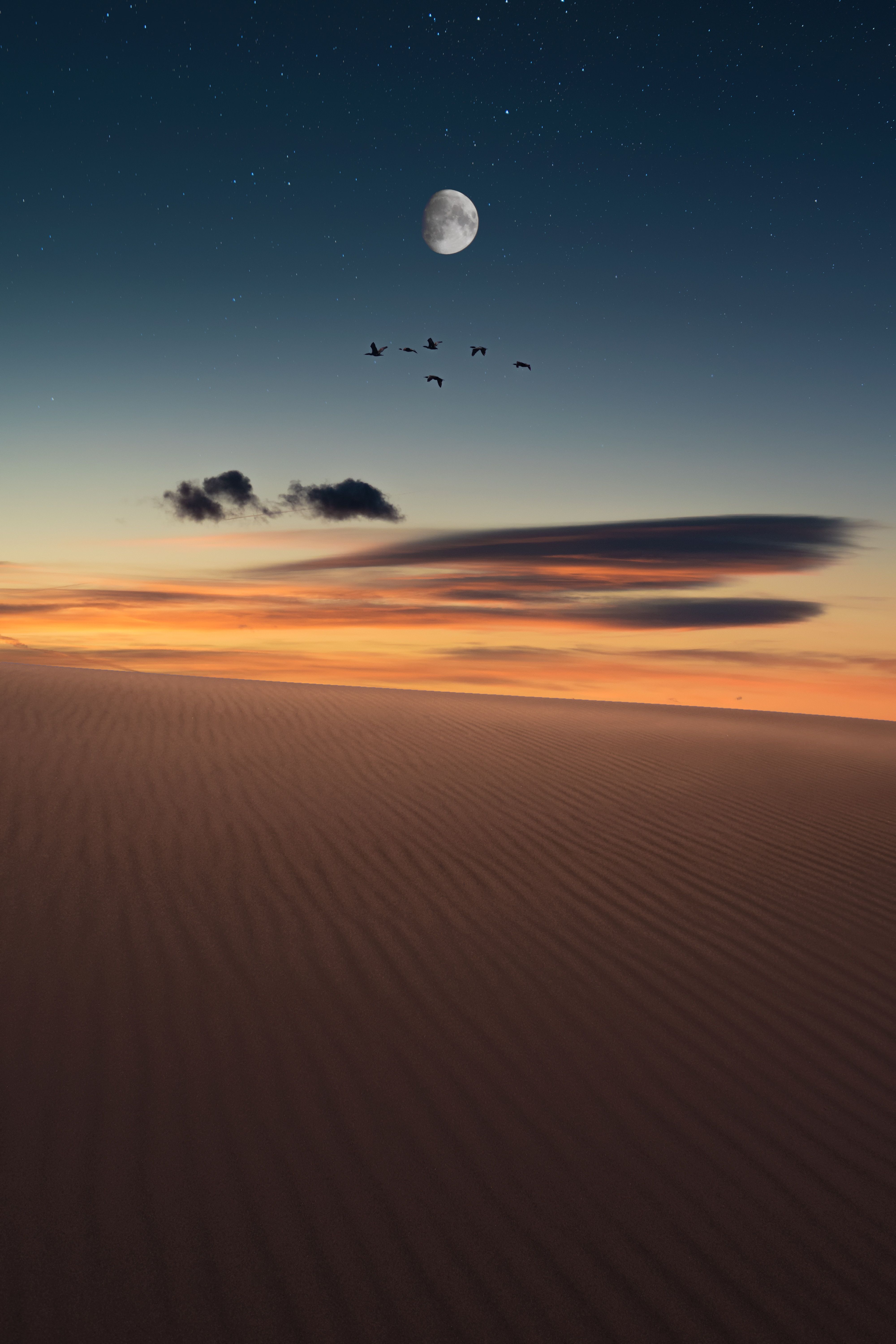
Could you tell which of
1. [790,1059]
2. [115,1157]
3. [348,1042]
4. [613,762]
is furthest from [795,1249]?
[613,762]

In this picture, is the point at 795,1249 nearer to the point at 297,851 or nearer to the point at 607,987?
the point at 607,987

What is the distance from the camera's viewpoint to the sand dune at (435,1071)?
10.1ft

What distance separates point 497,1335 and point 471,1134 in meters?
0.94

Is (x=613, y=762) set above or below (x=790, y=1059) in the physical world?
above

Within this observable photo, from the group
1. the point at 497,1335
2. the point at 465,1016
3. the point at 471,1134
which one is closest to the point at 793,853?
the point at 465,1016

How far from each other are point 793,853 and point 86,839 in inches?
276

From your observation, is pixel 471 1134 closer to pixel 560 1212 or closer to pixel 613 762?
pixel 560 1212

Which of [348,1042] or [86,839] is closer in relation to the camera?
[348,1042]

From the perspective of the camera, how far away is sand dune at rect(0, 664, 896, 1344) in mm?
3070

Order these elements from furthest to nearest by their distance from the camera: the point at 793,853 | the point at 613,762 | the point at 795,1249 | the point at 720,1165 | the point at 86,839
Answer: the point at 613,762 < the point at 793,853 < the point at 86,839 < the point at 720,1165 < the point at 795,1249

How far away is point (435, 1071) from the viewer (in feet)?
13.9

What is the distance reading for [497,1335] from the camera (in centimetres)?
291

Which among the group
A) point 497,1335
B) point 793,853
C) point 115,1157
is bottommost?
point 497,1335

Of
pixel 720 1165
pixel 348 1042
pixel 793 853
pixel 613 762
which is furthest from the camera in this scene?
pixel 613 762
